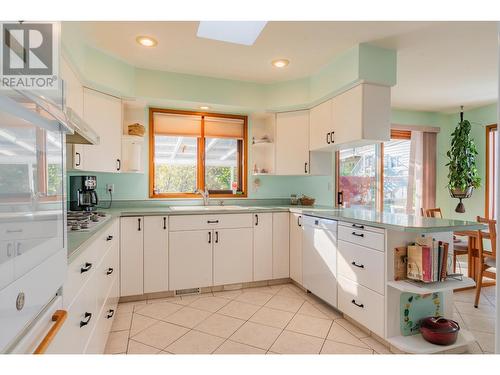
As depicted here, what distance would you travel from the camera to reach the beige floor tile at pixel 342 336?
6.87 ft

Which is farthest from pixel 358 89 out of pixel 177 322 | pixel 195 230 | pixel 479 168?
pixel 479 168

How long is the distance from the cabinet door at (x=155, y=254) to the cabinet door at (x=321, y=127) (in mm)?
1919

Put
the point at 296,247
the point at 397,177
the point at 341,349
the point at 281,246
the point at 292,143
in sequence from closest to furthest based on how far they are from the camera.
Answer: the point at 341,349 < the point at 296,247 < the point at 281,246 < the point at 292,143 < the point at 397,177

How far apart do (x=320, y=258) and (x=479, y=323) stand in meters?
1.40

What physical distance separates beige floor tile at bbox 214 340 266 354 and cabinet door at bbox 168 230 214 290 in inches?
40.3

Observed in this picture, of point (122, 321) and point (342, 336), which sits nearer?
point (342, 336)

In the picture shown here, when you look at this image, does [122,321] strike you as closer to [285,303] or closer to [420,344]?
[285,303]

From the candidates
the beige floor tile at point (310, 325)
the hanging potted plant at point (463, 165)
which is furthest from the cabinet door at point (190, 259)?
the hanging potted plant at point (463, 165)

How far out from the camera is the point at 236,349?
201 centimetres

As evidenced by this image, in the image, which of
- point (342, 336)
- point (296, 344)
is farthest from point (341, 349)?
point (296, 344)

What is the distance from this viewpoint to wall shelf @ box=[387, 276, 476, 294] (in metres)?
1.89

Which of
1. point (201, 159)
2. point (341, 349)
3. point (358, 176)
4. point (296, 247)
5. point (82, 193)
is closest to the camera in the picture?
point (341, 349)

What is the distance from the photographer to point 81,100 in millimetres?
2598
